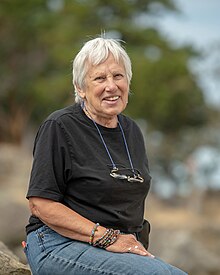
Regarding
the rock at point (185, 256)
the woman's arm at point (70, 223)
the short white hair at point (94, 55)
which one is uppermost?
the short white hair at point (94, 55)

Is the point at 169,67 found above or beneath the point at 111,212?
above

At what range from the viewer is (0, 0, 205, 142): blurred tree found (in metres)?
22.8

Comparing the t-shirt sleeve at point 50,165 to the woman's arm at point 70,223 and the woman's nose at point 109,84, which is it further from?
the woman's nose at point 109,84

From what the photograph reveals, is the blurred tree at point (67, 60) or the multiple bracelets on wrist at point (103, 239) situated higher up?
the blurred tree at point (67, 60)

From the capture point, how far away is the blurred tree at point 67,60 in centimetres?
2280

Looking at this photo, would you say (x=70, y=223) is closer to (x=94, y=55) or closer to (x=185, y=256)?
(x=94, y=55)

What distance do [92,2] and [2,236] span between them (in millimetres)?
15558

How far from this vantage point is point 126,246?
305cm

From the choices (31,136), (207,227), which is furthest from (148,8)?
(207,227)

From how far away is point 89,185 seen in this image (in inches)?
121

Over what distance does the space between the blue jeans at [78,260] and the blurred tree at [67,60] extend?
18832 millimetres

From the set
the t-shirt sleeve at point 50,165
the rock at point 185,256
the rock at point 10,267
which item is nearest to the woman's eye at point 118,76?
the t-shirt sleeve at point 50,165

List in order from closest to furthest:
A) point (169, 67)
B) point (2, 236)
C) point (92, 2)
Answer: point (2, 236) → point (169, 67) → point (92, 2)

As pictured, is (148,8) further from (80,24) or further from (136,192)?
(136,192)
